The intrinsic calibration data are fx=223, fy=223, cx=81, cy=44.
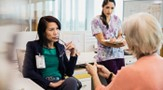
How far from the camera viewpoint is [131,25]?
4.07ft

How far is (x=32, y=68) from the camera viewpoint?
1.98 metres

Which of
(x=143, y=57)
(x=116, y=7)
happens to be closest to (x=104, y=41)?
(x=143, y=57)

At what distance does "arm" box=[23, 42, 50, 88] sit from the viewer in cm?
195

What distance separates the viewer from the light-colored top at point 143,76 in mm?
1173

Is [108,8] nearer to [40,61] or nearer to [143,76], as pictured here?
[40,61]

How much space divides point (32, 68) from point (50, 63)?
0.55 ft

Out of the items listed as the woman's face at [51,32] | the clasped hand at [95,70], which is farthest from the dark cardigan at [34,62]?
the clasped hand at [95,70]

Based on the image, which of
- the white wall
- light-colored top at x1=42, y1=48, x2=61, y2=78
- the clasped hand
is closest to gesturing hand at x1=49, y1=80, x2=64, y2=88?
light-colored top at x1=42, y1=48, x2=61, y2=78

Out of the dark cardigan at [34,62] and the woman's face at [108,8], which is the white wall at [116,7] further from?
the dark cardigan at [34,62]

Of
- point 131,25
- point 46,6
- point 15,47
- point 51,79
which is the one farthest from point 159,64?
point 46,6

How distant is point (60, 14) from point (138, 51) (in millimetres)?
2845

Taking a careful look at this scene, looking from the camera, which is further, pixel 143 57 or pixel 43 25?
pixel 43 25

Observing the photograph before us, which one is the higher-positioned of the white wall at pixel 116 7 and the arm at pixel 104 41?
the white wall at pixel 116 7

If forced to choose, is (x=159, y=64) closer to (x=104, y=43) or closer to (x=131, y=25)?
(x=131, y=25)
